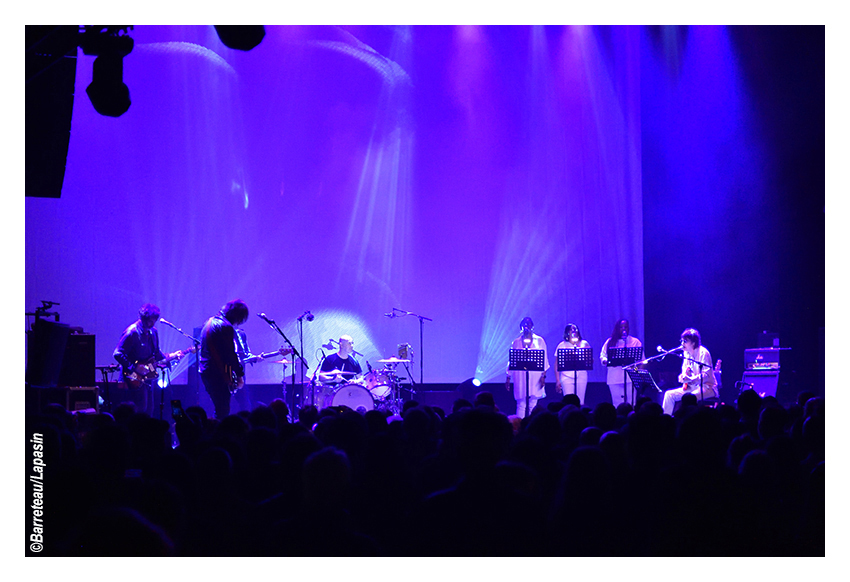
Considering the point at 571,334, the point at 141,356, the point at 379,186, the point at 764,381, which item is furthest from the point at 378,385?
the point at 764,381

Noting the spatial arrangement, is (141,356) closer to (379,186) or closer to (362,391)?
(362,391)

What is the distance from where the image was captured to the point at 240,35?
524cm

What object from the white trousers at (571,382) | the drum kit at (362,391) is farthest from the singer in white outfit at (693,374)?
the drum kit at (362,391)

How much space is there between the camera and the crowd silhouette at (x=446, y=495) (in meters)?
2.67

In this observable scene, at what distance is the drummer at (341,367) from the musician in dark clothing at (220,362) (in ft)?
11.1

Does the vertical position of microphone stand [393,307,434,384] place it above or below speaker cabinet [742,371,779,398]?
above

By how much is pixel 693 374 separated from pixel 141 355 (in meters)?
6.63

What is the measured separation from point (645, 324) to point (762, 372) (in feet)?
9.07

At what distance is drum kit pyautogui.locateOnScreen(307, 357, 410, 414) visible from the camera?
30.9 ft

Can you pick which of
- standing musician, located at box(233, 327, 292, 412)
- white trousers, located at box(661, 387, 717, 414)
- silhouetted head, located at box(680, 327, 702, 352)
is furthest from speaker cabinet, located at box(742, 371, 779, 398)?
standing musician, located at box(233, 327, 292, 412)

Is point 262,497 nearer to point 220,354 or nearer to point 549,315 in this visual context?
point 220,354

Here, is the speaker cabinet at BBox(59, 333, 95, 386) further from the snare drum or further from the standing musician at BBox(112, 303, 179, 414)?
the snare drum

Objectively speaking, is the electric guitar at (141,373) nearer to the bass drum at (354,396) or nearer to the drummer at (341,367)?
the bass drum at (354,396)

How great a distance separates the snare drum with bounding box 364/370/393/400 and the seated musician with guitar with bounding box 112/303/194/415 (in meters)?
2.77
